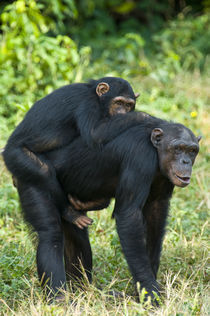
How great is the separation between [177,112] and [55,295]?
5.46m

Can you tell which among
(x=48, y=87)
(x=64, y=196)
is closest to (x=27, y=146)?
(x=64, y=196)

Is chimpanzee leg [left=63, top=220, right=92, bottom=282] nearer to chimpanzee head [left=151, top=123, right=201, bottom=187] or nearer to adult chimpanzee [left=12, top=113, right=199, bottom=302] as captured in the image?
adult chimpanzee [left=12, top=113, right=199, bottom=302]

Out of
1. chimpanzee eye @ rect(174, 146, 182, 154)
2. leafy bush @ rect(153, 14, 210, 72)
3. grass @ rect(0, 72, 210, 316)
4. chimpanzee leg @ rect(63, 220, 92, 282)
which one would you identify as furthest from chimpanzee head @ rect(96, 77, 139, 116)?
leafy bush @ rect(153, 14, 210, 72)

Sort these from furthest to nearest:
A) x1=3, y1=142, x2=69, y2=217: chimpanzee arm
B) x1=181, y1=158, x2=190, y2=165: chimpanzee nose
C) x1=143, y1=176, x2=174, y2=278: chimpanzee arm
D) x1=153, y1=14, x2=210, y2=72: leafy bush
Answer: x1=153, y1=14, x2=210, y2=72: leafy bush
x1=143, y1=176, x2=174, y2=278: chimpanzee arm
x1=3, y1=142, x2=69, y2=217: chimpanzee arm
x1=181, y1=158, x2=190, y2=165: chimpanzee nose

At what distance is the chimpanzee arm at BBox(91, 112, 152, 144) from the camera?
175 inches

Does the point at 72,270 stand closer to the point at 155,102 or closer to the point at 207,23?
the point at 155,102

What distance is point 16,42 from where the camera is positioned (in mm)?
8062

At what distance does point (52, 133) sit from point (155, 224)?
125 centimetres

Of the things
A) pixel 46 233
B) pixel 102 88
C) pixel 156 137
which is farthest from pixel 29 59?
pixel 46 233

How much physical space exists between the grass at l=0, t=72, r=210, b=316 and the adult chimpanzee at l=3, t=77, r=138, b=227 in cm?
54

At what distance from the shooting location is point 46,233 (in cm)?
438

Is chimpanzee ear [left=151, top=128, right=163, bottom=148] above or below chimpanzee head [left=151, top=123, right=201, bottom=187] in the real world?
above

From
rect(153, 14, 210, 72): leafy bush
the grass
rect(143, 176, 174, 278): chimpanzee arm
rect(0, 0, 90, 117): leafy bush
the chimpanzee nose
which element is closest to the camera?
the grass

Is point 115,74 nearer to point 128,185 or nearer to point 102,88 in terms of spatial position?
point 102,88
